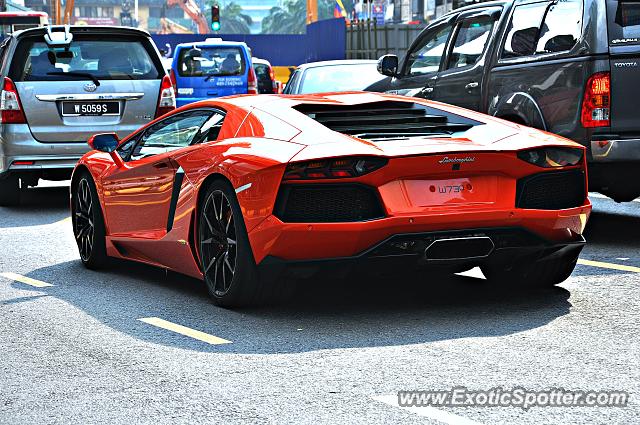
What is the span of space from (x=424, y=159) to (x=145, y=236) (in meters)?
2.42

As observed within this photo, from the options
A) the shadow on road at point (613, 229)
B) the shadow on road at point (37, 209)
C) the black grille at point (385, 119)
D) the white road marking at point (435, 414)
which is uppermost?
the black grille at point (385, 119)

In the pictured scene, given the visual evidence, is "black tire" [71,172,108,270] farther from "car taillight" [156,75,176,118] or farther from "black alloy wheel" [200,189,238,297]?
"car taillight" [156,75,176,118]

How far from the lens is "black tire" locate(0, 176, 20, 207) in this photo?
48.5ft

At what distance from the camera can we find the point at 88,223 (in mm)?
9602

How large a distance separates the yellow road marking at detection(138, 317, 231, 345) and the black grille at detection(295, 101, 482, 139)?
1.39m

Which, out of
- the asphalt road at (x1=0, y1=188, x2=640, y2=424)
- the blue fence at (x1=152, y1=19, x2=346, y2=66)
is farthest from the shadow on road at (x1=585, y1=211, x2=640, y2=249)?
the blue fence at (x1=152, y1=19, x2=346, y2=66)

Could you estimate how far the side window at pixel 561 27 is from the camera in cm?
1001

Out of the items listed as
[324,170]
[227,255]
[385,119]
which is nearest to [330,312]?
[227,255]

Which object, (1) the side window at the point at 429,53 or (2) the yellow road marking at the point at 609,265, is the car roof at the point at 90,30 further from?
(2) the yellow road marking at the point at 609,265

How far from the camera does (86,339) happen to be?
266 inches

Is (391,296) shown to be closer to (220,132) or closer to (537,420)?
(220,132)

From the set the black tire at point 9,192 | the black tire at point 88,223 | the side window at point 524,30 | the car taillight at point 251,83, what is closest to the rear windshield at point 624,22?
the side window at point 524,30

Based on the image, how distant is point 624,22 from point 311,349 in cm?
457

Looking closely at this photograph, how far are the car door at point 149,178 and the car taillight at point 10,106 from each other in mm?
5006
